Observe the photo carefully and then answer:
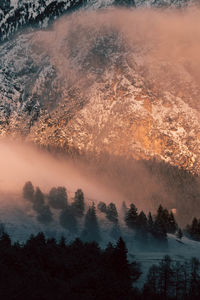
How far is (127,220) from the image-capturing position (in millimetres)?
120688

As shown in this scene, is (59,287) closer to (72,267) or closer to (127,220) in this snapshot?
(72,267)

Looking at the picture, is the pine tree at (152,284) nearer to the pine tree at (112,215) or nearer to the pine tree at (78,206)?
the pine tree at (112,215)

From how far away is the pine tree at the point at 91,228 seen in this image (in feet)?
350

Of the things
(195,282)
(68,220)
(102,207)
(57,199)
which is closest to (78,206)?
(57,199)

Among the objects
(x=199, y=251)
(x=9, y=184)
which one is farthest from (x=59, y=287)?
(x=9, y=184)

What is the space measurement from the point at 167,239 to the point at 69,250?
45.6m

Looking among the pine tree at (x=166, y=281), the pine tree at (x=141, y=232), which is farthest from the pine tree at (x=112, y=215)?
the pine tree at (x=166, y=281)

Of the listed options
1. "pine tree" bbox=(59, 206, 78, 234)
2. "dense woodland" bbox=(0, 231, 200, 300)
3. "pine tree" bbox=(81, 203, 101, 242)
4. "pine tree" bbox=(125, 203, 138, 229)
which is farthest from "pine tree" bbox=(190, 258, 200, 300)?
"pine tree" bbox=(59, 206, 78, 234)

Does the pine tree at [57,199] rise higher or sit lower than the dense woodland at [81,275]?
lower

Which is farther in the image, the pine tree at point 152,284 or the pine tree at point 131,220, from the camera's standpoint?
the pine tree at point 131,220

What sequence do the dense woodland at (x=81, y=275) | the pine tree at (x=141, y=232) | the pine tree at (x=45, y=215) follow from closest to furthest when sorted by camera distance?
the dense woodland at (x=81, y=275) < the pine tree at (x=141, y=232) < the pine tree at (x=45, y=215)

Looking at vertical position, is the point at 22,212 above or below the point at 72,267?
below

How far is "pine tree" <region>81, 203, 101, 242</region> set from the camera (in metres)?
107

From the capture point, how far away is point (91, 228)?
4488 inches
